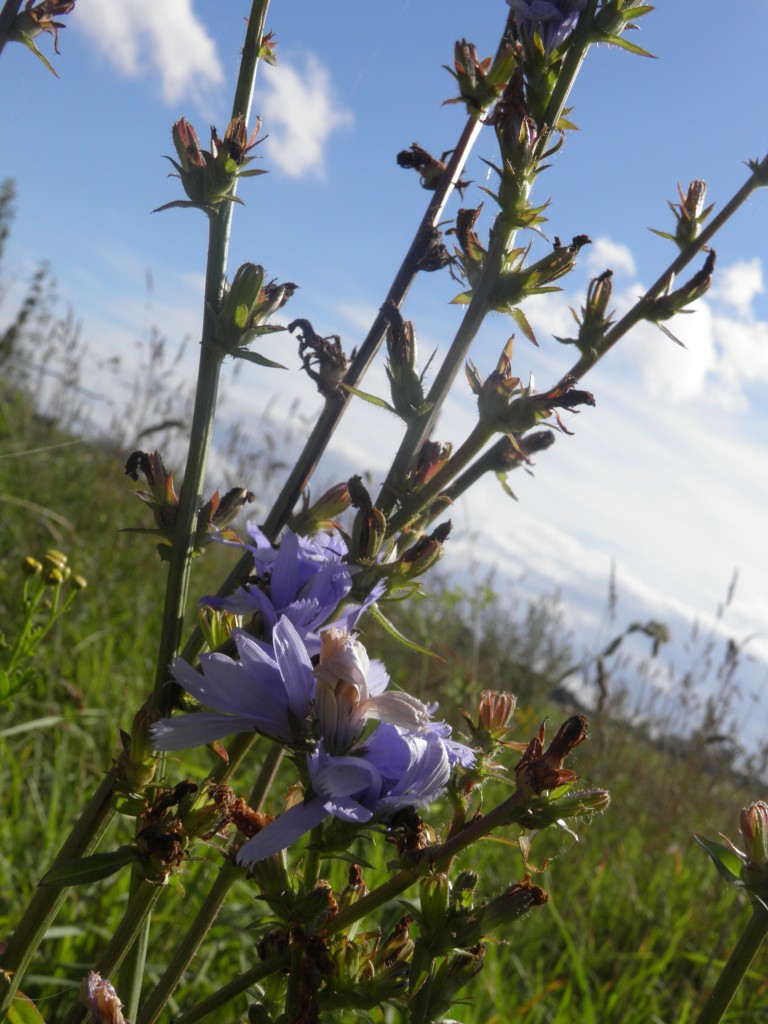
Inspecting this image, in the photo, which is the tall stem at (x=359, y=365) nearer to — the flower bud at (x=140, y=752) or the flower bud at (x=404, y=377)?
the flower bud at (x=404, y=377)

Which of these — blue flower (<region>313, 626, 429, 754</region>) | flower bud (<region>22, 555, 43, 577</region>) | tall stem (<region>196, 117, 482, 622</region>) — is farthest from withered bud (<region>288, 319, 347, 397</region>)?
flower bud (<region>22, 555, 43, 577</region>)

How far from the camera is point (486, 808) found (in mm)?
3490

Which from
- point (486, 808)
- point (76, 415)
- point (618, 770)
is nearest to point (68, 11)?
point (486, 808)

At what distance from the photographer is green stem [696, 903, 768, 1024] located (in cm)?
73

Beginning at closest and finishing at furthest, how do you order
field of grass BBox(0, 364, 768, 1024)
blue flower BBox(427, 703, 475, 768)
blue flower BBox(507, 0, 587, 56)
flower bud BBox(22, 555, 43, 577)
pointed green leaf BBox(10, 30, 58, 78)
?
blue flower BBox(427, 703, 475, 768), blue flower BBox(507, 0, 587, 56), pointed green leaf BBox(10, 30, 58, 78), flower bud BBox(22, 555, 43, 577), field of grass BBox(0, 364, 768, 1024)

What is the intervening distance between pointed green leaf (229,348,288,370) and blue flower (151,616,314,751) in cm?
35

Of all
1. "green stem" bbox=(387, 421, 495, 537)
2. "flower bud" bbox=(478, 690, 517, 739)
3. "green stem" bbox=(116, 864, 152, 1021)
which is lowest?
"green stem" bbox=(116, 864, 152, 1021)

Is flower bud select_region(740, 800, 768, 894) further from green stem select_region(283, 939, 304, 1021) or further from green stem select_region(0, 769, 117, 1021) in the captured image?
green stem select_region(0, 769, 117, 1021)

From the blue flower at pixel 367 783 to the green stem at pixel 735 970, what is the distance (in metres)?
0.31

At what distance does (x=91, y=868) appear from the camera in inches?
30.5

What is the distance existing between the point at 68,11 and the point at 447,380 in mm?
1052

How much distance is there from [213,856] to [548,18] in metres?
1.99

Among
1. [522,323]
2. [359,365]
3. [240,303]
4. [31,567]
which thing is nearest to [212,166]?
[240,303]

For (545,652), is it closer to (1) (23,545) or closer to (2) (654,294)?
(1) (23,545)
